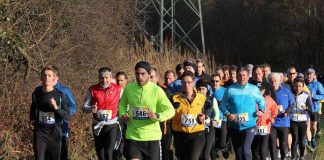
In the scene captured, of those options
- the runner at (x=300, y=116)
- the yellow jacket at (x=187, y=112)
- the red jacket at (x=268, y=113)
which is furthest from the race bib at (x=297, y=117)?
the yellow jacket at (x=187, y=112)

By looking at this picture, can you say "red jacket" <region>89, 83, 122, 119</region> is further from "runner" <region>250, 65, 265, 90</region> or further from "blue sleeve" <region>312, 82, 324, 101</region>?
"blue sleeve" <region>312, 82, 324, 101</region>

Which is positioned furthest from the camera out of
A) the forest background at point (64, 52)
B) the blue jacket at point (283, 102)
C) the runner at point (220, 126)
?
the runner at point (220, 126)

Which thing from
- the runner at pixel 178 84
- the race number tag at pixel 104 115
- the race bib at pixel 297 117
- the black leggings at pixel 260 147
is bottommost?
the black leggings at pixel 260 147

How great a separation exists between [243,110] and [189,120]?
1205 mm

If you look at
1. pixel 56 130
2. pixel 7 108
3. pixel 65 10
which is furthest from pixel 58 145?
pixel 65 10

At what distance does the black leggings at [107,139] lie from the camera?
36.4 feet

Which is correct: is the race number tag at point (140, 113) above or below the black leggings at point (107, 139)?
above

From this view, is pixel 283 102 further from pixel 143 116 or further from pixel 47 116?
pixel 47 116

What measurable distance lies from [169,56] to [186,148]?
404 inches

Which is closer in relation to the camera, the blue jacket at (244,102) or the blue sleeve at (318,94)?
the blue jacket at (244,102)

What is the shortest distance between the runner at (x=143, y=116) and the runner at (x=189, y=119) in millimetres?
975

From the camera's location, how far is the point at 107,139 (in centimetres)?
1111

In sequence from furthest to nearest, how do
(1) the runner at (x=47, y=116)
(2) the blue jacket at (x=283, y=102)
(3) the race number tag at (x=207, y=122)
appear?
1. (2) the blue jacket at (x=283, y=102)
2. (3) the race number tag at (x=207, y=122)
3. (1) the runner at (x=47, y=116)

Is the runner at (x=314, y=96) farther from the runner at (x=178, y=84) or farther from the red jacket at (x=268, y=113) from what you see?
the runner at (x=178, y=84)
